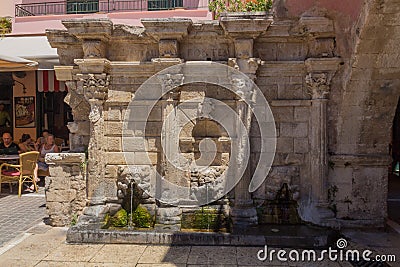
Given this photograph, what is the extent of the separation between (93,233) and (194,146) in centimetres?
193

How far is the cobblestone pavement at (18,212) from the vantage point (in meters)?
5.43

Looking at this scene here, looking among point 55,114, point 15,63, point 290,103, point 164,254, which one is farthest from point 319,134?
point 55,114

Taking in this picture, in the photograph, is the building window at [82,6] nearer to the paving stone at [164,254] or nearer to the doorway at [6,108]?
the doorway at [6,108]

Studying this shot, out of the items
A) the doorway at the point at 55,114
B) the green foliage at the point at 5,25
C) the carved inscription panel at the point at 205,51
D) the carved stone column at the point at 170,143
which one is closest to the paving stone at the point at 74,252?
the carved stone column at the point at 170,143

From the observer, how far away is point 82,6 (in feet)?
40.0

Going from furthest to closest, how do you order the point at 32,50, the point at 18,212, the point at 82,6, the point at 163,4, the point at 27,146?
the point at 82,6 < the point at 163,4 < the point at 27,146 < the point at 32,50 < the point at 18,212

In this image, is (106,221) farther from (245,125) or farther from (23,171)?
(23,171)

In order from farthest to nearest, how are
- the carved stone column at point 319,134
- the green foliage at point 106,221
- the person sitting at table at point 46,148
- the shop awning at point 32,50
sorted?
the shop awning at point 32,50 → the person sitting at table at point 46,148 → the carved stone column at point 319,134 → the green foliage at point 106,221

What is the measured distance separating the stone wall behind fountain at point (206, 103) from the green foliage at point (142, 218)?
0.09 metres

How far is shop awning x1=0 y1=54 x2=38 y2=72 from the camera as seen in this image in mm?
7648

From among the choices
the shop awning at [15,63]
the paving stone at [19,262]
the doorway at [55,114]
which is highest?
the shop awning at [15,63]

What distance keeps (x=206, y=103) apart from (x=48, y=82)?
6.27m

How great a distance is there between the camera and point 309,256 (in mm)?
4504

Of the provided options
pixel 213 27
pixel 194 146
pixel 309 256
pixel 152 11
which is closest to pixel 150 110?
pixel 194 146
